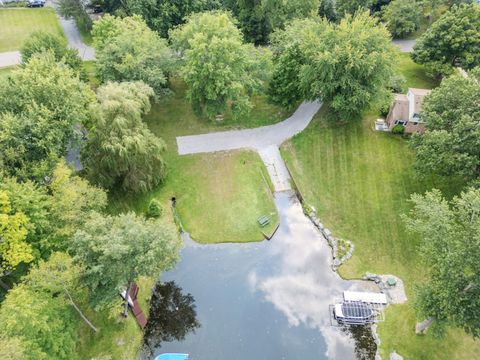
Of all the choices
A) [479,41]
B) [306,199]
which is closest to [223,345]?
[306,199]

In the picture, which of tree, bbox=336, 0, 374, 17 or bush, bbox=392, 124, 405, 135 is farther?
tree, bbox=336, 0, 374, 17

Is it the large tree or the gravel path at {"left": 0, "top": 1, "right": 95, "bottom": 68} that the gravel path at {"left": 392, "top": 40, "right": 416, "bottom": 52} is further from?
the large tree

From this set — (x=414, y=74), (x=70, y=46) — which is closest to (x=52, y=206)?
(x=70, y=46)

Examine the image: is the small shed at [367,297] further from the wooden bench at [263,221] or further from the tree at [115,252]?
the tree at [115,252]

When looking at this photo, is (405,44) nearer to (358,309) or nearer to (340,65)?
(340,65)

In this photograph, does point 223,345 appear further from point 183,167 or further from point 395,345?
point 183,167

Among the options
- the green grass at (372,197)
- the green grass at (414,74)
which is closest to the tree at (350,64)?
the green grass at (372,197)

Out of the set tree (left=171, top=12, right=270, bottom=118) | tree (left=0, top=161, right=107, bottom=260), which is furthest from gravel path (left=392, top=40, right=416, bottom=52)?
tree (left=0, top=161, right=107, bottom=260)
